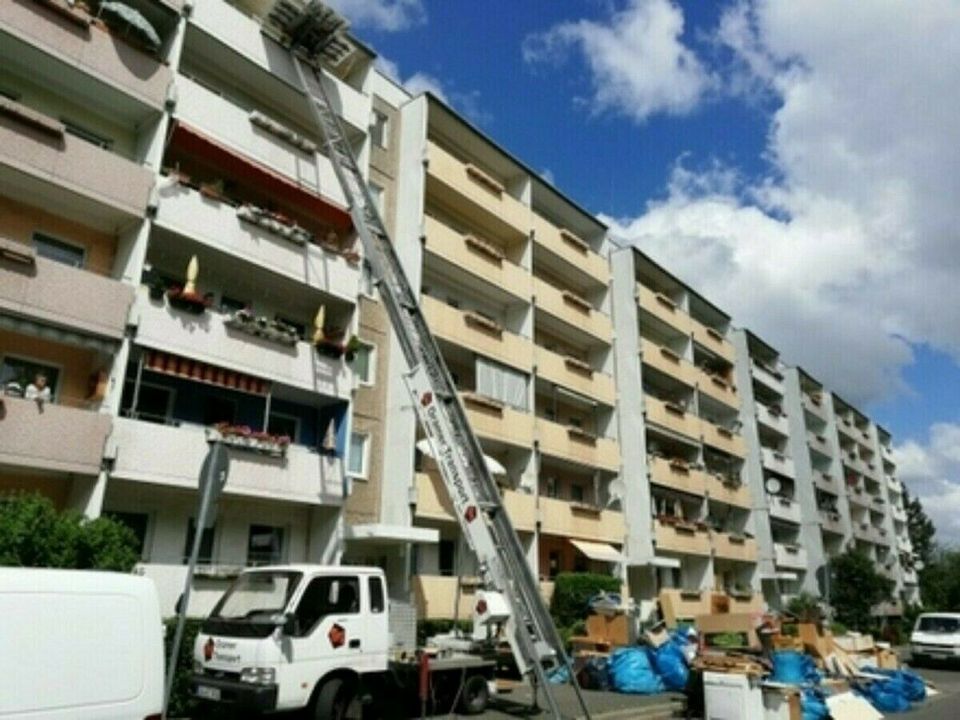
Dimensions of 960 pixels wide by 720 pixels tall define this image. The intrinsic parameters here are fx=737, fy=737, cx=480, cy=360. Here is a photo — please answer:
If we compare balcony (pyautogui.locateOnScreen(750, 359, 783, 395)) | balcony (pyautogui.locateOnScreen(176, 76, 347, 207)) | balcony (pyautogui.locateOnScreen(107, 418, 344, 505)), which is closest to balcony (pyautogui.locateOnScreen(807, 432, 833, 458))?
balcony (pyautogui.locateOnScreen(750, 359, 783, 395))

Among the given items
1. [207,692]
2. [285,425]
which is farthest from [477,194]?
[207,692]

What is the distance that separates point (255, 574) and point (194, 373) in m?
6.00

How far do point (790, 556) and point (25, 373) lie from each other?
42034 millimetres

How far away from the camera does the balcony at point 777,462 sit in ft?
148

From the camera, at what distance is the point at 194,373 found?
15.8 m

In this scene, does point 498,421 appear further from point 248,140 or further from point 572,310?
point 248,140

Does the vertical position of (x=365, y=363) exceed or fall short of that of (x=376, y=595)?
it exceeds it

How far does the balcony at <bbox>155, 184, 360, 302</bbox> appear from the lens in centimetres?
1630

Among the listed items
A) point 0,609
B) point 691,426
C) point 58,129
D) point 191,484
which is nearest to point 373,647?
point 191,484

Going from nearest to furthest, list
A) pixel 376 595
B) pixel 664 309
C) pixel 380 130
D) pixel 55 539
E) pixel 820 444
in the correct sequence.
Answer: pixel 55 539 → pixel 376 595 → pixel 380 130 → pixel 664 309 → pixel 820 444

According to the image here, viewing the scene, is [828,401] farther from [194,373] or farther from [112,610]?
[112,610]

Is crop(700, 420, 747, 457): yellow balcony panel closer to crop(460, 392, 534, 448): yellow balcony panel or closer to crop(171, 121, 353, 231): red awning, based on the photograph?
crop(460, 392, 534, 448): yellow balcony panel

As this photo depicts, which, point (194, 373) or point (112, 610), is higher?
point (194, 373)

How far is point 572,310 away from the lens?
31.1 metres
